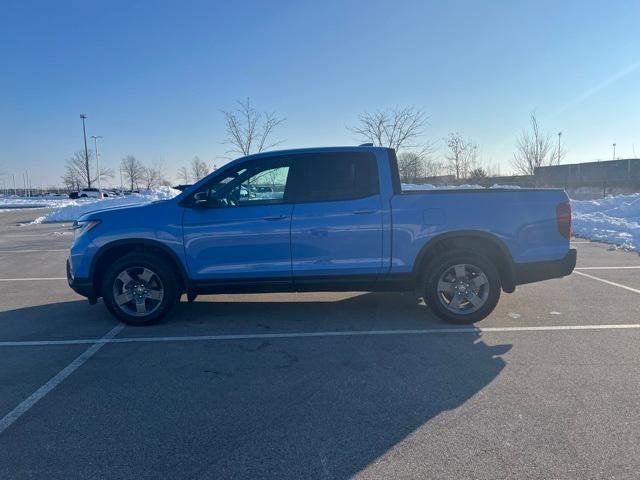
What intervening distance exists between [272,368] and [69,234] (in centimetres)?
1464

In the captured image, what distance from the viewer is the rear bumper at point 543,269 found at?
511 cm

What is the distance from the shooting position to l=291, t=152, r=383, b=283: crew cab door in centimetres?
497

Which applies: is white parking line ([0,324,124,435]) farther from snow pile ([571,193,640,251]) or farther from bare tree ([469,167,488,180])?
bare tree ([469,167,488,180])

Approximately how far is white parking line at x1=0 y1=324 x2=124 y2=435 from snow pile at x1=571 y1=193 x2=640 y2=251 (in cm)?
1101

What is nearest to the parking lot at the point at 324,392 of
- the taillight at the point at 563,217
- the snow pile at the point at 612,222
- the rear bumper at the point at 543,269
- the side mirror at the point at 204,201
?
the rear bumper at the point at 543,269

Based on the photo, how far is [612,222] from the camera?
1362 centimetres

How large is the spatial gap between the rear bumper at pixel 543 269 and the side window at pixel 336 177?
75.2 inches

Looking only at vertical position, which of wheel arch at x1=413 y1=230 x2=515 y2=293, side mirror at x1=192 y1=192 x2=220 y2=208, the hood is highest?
side mirror at x1=192 y1=192 x2=220 y2=208

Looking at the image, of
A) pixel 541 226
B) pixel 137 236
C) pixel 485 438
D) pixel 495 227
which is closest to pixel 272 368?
pixel 485 438

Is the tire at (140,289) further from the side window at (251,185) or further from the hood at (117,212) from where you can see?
the side window at (251,185)

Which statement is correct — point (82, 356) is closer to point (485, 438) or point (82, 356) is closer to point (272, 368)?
point (272, 368)

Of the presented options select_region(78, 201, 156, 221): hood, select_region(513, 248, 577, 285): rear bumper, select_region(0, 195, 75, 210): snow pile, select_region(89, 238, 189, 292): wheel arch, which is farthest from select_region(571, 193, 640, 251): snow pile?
select_region(0, 195, 75, 210): snow pile

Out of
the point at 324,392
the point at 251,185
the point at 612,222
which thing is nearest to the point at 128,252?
the point at 251,185

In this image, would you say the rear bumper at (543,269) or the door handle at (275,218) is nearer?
the door handle at (275,218)
